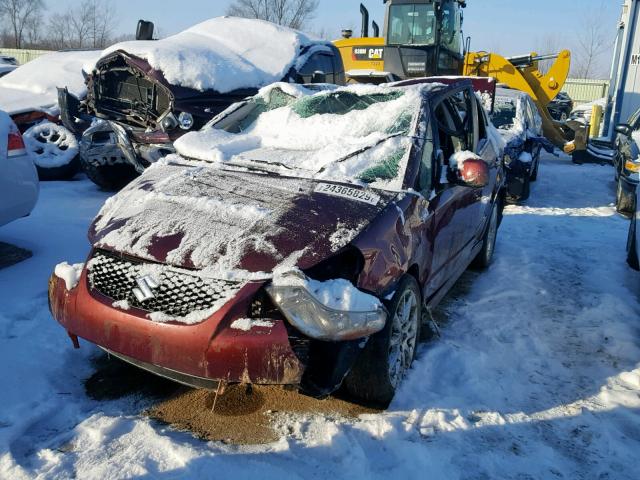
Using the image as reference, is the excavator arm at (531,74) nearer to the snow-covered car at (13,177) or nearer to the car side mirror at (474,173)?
the car side mirror at (474,173)

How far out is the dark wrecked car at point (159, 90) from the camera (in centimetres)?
677

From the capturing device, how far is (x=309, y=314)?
2459mm

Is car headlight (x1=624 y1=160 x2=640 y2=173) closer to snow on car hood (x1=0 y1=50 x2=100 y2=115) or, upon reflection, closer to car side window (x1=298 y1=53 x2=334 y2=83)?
car side window (x1=298 y1=53 x2=334 y2=83)

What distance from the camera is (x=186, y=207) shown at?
3020 mm

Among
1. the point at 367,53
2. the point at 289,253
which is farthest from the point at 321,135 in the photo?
the point at 367,53

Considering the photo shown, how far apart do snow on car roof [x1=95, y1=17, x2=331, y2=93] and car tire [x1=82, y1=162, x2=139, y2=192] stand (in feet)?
4.58

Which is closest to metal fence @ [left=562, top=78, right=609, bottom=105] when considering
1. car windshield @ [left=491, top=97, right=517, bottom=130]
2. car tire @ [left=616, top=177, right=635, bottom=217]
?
car windshield @ [left=491, top=97, right=517, bottom=130]

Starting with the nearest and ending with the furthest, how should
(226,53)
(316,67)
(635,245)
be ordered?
(635,245) → (226,53) → (316,67)

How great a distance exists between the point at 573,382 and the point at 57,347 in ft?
10.4

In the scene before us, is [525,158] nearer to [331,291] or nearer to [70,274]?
[331,291]

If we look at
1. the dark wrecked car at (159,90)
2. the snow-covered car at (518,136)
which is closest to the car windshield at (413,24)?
the snow-covered car at (518,136)

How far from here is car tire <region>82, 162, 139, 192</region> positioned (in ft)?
23.9

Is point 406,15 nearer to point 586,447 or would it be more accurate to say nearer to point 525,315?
point 525,315

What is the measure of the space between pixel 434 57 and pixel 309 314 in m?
12.2
